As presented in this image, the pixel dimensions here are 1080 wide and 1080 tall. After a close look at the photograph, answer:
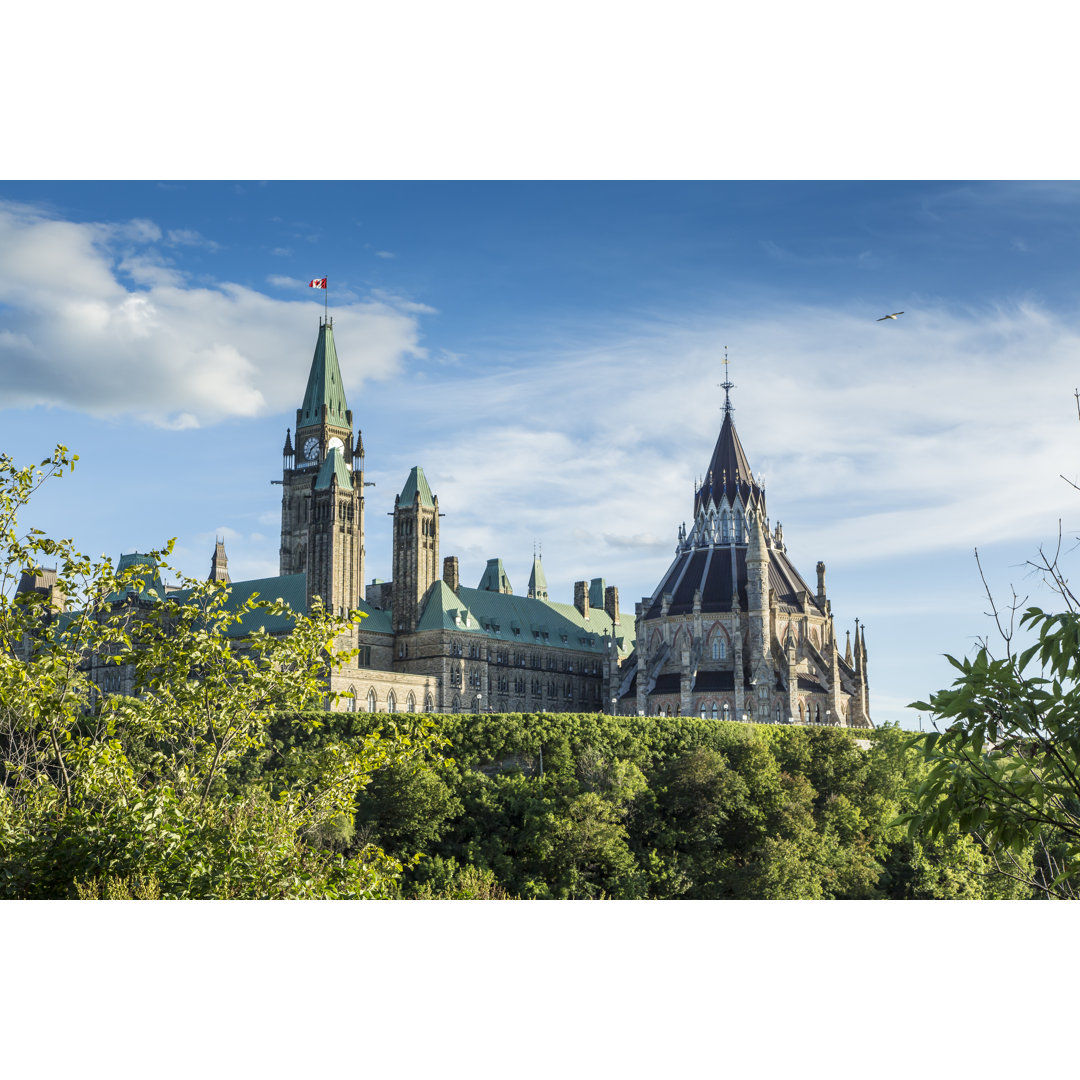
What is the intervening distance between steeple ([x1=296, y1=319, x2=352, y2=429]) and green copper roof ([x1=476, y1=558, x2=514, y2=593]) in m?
23.1

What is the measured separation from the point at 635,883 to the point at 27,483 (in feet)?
155

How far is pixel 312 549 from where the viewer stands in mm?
109500

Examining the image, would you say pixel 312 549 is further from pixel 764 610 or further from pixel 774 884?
pixel 774 884

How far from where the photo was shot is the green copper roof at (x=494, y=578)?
439ft

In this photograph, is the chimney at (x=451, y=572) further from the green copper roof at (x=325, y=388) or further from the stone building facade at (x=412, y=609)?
the green copper roof at (x=325, y=388)

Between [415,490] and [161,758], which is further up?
[415,490]

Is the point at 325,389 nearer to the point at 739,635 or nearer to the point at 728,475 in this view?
the point at 728,475

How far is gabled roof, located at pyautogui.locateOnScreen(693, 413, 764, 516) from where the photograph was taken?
114m

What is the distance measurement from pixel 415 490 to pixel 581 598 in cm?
2900

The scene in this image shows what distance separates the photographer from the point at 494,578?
134000 millimetres

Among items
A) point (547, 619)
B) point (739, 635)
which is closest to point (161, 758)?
point (739, 635)

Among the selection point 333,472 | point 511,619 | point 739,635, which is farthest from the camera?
point 511,619

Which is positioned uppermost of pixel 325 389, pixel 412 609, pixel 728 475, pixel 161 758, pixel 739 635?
pixel 325 389

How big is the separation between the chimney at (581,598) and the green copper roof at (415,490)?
2724 centimetres
